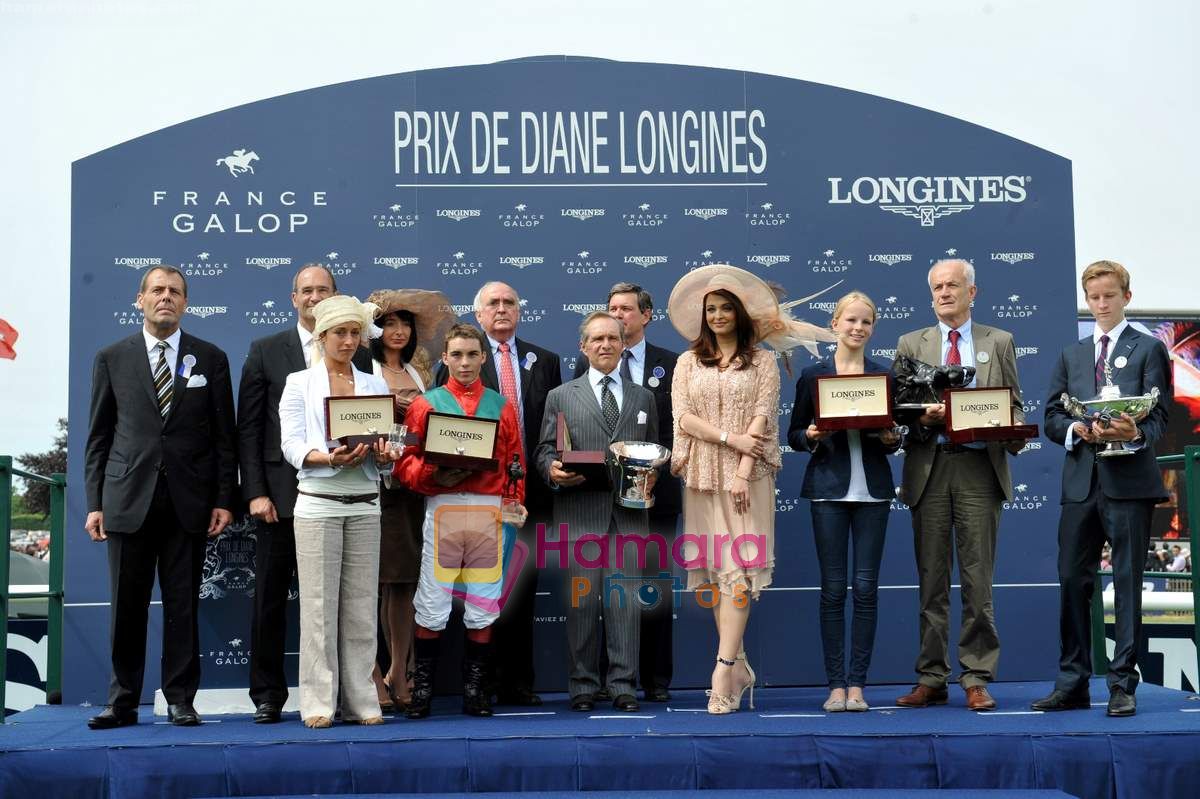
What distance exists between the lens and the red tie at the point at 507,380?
615 centimetres

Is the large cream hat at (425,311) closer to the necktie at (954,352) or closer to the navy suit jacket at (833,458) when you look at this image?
the navy suit jacket at (833,458)

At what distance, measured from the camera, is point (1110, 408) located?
510cm

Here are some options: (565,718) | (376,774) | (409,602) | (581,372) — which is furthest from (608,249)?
(376,774)

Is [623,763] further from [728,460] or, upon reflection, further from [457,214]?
[457,214]

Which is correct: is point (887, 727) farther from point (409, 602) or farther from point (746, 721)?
point (409, 602)

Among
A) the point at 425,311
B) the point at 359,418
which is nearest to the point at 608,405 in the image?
the point at 425,311

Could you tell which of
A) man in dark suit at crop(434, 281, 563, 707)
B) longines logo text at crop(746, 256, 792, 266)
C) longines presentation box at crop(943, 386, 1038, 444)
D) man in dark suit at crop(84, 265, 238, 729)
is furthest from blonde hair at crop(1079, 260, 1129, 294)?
man in dark suit at crop(84, 265, 238, 729)

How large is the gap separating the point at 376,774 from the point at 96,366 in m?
2.25

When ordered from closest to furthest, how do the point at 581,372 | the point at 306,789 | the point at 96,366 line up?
the point at 306,789 < the point at 96,366 < the point at 581,372

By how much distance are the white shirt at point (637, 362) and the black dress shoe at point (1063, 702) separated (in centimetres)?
239

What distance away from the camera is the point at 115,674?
5.43 meters

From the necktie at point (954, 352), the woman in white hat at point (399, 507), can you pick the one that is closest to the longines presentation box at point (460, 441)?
the woman in white hat at point (399, 507)

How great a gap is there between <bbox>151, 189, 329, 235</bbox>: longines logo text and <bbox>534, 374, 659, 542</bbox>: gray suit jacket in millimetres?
2026

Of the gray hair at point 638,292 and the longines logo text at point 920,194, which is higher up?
the longines logo text at point 920,194
